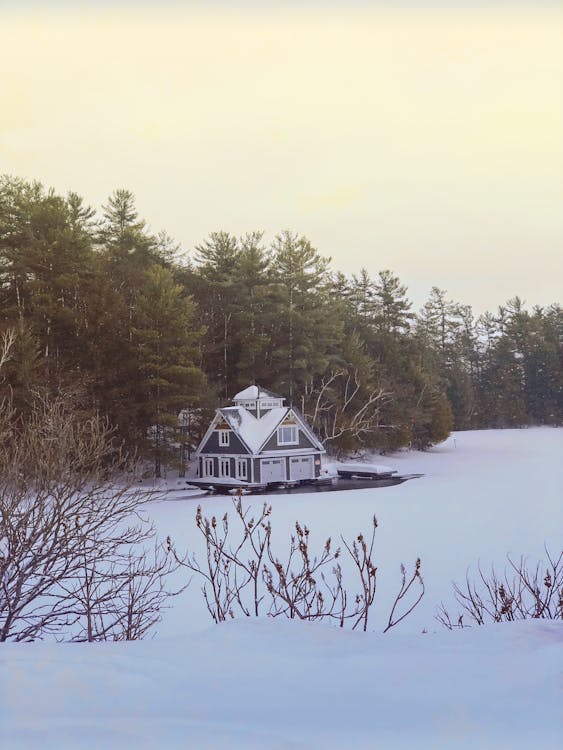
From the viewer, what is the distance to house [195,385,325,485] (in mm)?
27141

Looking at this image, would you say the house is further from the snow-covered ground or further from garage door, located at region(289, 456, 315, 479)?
the snow-covered ground

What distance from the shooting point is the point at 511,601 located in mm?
5312

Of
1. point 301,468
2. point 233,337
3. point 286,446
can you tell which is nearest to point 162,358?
point 286,446

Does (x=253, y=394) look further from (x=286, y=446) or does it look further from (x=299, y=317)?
(x=299, y=317)

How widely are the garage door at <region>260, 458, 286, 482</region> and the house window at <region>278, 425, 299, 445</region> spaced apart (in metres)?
0.78

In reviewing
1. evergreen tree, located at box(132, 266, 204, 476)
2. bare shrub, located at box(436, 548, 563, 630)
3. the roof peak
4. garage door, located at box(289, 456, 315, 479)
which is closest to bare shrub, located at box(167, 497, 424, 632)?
bare shrub, located at box(436, 548, 563, 630)

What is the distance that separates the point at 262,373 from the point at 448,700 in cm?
3055

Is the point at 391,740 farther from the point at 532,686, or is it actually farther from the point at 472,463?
the point at 472,463

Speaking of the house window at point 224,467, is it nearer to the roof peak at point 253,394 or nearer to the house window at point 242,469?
the house window at point 242,469

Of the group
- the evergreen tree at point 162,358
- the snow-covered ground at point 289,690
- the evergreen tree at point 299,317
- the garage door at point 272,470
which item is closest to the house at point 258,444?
the garage door at point 272,470

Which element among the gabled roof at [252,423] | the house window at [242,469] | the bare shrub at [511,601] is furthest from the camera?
the house window at [242,469]

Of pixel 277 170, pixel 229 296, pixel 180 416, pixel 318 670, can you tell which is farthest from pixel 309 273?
pixel 318 670

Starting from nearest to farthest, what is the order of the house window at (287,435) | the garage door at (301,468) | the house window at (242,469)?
the house window at (242,469)
the house window at (287,435)
the garage door at (301,468)

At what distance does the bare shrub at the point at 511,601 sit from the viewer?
5285 millimetres
